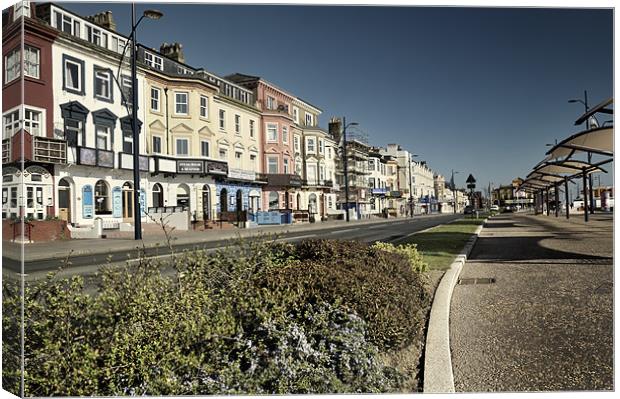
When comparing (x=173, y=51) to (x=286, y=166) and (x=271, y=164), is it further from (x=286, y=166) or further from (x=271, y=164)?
(x=286, y=166)

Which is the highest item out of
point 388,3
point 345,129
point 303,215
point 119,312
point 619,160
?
point 388,3

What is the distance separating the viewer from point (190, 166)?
15.3ft

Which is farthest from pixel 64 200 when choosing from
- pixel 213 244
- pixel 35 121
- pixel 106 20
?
pixel 106 20

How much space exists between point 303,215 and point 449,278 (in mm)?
2527

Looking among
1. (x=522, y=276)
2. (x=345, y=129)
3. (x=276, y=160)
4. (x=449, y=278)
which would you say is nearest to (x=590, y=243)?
(x=522, y=276)

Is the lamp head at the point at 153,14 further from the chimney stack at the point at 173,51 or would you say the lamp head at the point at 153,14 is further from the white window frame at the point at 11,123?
the white window frame at the point at 11,123

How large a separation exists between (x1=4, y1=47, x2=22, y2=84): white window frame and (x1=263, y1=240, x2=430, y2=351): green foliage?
2645 mm

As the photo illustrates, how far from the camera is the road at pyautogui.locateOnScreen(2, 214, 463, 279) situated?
348cm

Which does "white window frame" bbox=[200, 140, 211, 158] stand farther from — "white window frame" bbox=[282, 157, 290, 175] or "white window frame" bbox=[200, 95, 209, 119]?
"white window frame" bbox=[282, 157, 290, 175]

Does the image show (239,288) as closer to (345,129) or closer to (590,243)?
(345,129)

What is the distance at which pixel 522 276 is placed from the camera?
21.9ft

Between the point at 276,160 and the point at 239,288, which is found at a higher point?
the point at 276,160

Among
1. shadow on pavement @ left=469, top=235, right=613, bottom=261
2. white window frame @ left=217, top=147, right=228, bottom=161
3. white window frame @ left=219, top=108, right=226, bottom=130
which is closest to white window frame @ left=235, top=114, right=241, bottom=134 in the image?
white window frame @ left=219, top=108, right=226, bottom=130

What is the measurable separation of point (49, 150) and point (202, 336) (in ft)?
6.56
